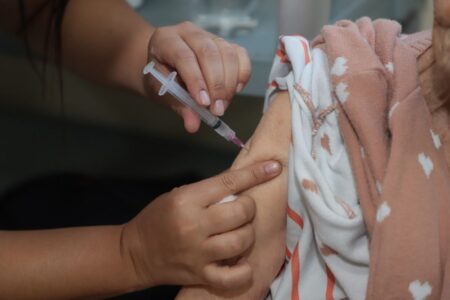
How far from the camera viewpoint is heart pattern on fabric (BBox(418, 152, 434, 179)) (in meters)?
0.67

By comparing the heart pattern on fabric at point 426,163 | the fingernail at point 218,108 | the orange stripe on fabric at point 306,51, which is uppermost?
the orange stripe on fabric at point 306,51

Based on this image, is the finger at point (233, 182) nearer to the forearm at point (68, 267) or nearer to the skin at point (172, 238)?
the skin at point (172, 238)

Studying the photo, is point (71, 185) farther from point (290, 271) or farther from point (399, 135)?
point (399, 135)

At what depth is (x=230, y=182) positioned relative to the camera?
0.77 meters

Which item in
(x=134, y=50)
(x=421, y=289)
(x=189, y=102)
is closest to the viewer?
(x=421, y=289)

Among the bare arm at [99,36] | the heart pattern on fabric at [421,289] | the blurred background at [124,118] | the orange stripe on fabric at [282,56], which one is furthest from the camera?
the blurred background at [124,118]

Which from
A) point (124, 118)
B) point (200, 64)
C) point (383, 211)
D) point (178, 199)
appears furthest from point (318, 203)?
point (124, 118)

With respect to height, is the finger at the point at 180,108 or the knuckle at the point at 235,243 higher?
the finger at the point at 180,108

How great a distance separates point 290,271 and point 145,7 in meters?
1.12

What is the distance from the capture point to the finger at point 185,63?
0.83m

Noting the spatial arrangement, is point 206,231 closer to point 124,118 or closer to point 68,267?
point 68,267

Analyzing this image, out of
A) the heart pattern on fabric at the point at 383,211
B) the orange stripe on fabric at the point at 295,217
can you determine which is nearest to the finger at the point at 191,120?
the orange stripe on fabric at the point at 295,217

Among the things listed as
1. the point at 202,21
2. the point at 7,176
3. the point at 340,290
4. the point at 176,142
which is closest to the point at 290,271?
the point at 340,290

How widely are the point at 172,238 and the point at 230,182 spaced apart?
0.35 ft
